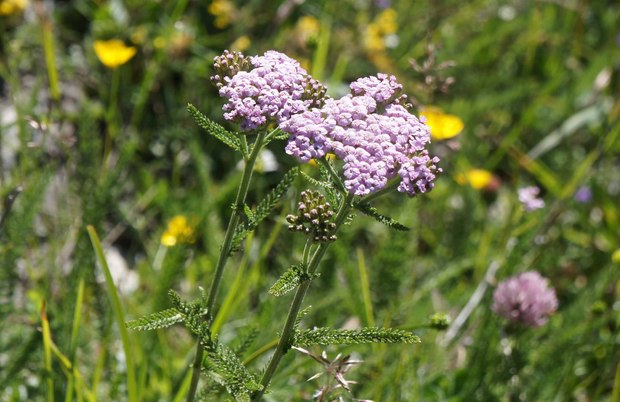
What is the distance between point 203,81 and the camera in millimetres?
3883

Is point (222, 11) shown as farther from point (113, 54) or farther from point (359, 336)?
point (359, 336)

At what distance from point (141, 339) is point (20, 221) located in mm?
527

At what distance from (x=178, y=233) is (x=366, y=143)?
3.84 feet

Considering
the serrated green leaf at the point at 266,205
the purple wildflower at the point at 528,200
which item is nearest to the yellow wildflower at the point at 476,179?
the purple wildflower at the point at 528,200

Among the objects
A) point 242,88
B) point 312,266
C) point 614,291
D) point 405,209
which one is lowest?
point 614,291

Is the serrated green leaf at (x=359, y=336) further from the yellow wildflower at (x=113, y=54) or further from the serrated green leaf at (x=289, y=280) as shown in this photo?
the yellow wildflower at (x=113, y=54)

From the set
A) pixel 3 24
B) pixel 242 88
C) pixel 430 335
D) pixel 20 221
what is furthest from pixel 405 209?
pixel 3 24

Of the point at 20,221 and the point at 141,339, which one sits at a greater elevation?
the point at 20,221

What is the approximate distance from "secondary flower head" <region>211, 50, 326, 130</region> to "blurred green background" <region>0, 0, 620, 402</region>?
0.86 meters

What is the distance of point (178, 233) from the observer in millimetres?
2463

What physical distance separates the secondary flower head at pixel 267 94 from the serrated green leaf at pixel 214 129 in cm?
6

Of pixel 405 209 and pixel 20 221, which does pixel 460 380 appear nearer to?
pixel 405 209

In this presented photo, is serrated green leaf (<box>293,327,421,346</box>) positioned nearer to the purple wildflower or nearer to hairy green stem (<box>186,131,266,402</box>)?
hairy green stem (<box>186,131,266,402</box>)

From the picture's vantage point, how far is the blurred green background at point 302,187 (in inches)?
97.3
